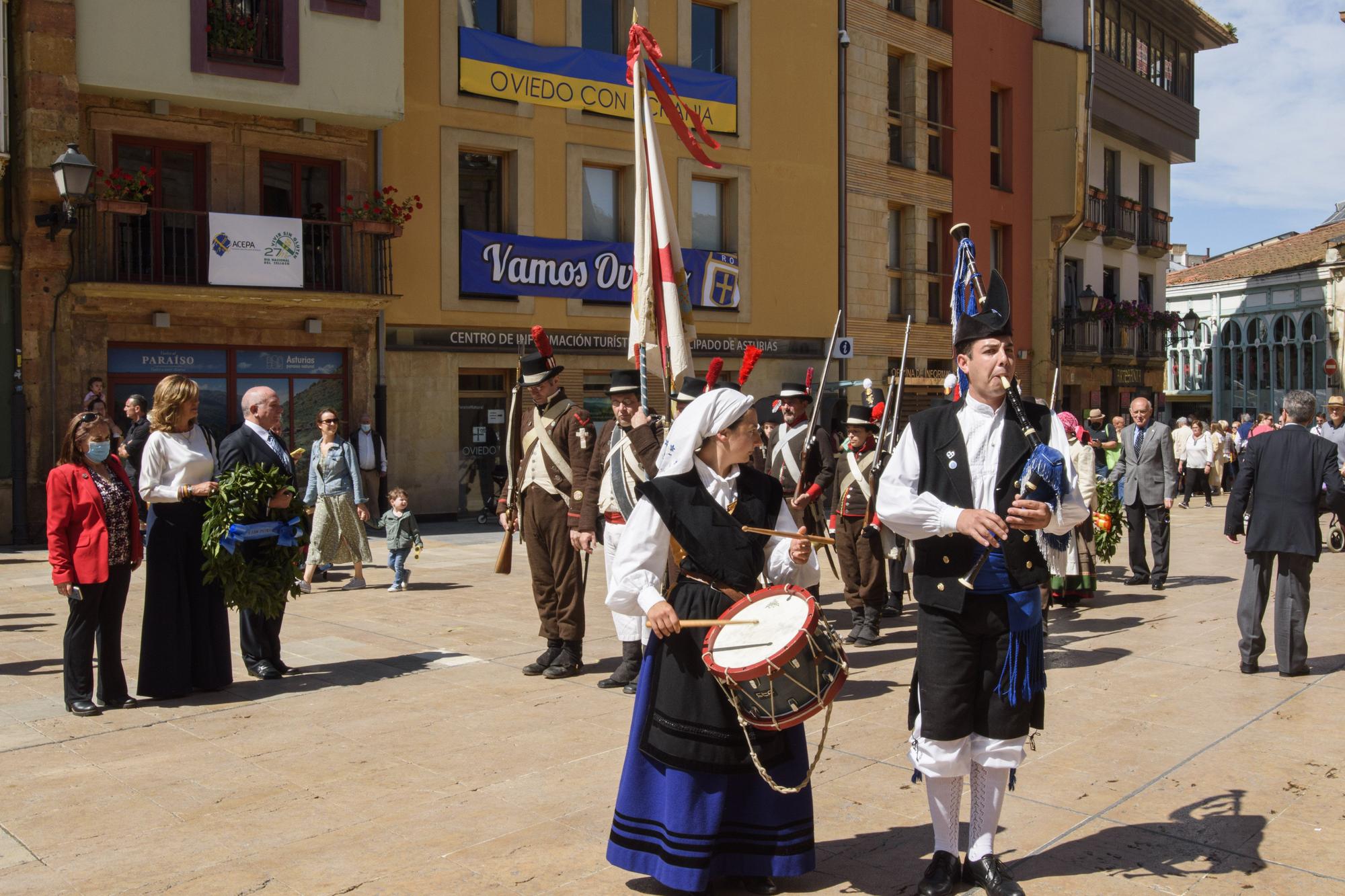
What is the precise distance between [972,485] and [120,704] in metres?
5.31

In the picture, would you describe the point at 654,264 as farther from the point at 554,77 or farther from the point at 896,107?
the point at 896,107

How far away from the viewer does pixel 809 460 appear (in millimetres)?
9500

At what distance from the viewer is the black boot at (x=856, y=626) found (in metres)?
9.08

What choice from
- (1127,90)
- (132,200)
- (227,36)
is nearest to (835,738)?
(132,200)

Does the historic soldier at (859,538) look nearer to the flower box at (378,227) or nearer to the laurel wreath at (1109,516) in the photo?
the laurel wreath at (1109,516)

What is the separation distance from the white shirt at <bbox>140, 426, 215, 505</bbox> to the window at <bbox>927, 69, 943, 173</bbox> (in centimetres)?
2357

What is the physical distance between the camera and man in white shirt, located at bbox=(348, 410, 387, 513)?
→ 17.6 m

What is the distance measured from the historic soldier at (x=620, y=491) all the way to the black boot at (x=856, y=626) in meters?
2.16

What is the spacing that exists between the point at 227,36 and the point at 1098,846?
16.6 m

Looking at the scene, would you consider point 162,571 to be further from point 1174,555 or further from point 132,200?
point 1174,555

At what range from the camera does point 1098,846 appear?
4621 mm

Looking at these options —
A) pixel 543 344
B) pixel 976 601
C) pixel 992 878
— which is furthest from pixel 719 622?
pixel 543 344

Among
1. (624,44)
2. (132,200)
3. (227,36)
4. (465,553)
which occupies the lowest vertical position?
(465,553)

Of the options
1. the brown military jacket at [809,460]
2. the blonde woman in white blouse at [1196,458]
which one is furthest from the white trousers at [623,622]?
the blonde woman in white blouse at [1196,458]
